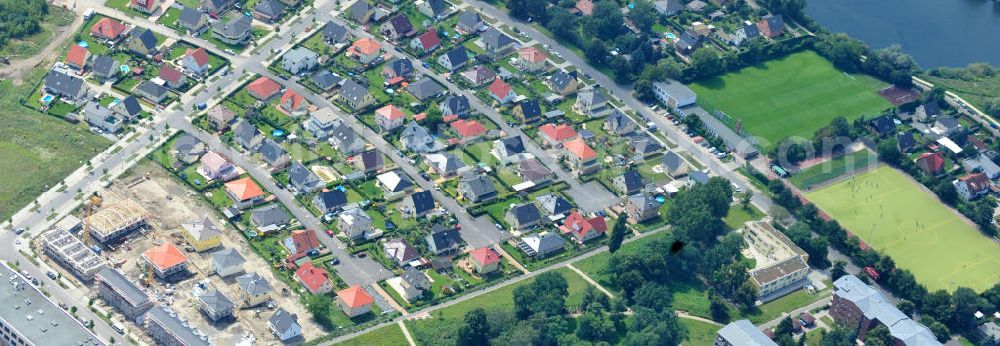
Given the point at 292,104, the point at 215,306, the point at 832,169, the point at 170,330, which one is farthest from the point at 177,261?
the point at 832,169

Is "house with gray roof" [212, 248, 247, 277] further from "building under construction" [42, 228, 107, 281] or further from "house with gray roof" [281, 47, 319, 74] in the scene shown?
"house with gray roof" [281, 47, 319, 74]

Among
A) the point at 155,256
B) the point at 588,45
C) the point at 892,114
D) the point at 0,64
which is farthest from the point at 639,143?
the point at 0,64

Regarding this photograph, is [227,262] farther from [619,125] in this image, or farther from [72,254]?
[619,125]

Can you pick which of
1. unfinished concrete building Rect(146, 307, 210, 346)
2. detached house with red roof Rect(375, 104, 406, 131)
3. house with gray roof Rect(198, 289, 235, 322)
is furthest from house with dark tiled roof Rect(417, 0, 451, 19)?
unfinished concrete building Rect(146, 307, 210, 346)

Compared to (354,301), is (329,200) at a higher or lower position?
lower

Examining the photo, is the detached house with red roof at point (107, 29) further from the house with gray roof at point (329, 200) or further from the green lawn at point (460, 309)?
the green lawn at point (460, 309)

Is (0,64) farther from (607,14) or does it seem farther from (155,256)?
(607,14)

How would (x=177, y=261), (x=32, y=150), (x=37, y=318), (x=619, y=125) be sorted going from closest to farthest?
(x=37, y=318), (x=177, y=261), (x=32, y=150), (x=619, y=125)
